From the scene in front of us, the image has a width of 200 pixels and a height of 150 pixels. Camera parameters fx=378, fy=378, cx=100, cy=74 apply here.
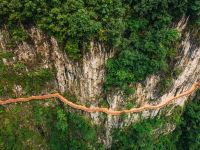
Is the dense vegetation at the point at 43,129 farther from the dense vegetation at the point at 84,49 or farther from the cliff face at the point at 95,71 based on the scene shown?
the cliff face at the point at 95,71

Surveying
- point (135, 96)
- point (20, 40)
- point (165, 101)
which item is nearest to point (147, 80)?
point (135, 96)

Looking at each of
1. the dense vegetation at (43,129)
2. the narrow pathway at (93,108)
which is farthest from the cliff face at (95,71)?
the dense vegetation at (43,129)

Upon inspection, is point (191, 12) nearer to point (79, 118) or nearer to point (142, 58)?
point (142, 58)

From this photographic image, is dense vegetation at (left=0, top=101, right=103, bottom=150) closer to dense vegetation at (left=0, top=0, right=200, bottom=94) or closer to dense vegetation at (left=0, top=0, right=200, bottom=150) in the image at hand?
dense vegetation at (left=0, top=0, right=200, bottom=150)

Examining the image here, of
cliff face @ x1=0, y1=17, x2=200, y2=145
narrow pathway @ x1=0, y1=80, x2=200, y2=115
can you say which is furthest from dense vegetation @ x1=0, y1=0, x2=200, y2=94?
narrow pathway @ x1=0, y1=80, x2=200, y2=115

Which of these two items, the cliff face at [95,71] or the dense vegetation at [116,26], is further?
the cliff face at [95,71]

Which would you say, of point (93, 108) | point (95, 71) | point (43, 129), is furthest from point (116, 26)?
point (43, 129)
